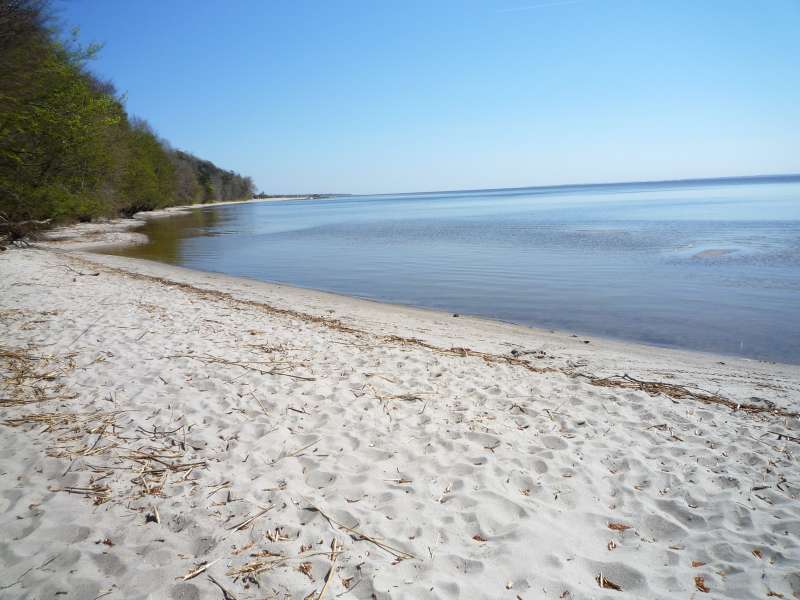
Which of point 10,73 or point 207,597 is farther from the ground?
point 10,73

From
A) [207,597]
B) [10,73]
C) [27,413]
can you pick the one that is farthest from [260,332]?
[10,73]

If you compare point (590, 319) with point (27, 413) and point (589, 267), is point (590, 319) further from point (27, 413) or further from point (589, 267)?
point (27, 413)

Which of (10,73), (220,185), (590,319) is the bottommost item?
(590,319)

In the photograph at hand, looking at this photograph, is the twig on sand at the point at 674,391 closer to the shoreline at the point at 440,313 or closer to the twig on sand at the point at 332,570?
the shoreline at the point at 440,313

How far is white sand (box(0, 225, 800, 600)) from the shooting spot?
103 inches

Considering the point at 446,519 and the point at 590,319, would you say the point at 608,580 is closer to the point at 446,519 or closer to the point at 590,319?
the point at 446,519

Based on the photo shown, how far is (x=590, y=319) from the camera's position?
11.3 meters

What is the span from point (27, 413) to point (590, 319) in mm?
11158

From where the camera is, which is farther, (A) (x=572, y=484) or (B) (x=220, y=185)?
A: (B) (x=220, y=185)

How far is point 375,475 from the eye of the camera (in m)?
3.66

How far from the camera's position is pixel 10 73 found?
7.55 meters

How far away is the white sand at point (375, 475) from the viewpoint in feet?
8.57

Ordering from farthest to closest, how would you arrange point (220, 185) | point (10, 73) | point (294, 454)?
point (220, 185), point (10, 73), point (294, 454)

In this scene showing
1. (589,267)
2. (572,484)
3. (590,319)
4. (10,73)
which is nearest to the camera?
(572,484)
